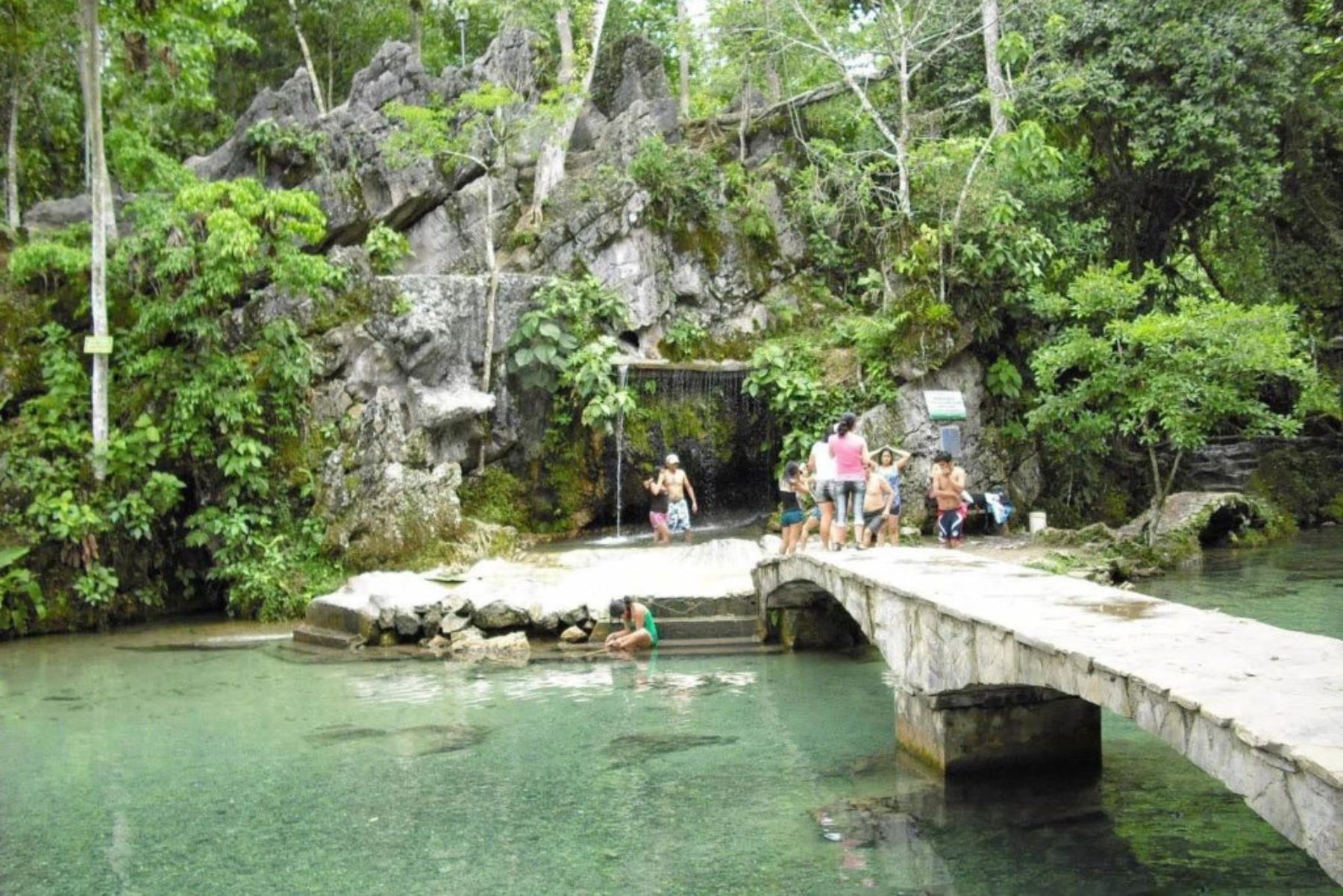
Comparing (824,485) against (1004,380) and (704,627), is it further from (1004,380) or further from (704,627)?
(1004,380)

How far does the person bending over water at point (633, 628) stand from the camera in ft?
46.1

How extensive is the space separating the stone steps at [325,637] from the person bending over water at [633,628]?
123 inches

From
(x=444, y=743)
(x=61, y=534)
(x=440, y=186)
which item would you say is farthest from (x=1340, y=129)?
(x=61, y=534)

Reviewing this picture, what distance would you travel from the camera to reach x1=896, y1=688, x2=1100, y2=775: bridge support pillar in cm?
839

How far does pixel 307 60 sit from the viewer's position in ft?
90.9

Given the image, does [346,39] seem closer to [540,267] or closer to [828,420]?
[540,267]

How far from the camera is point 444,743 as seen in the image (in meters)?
10.1

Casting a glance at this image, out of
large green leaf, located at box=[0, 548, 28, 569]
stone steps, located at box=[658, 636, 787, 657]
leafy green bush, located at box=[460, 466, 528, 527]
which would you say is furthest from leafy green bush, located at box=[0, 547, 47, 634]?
stone steps, located at box=[658, 636, 787, 657]

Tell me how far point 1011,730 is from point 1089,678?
2.52 m

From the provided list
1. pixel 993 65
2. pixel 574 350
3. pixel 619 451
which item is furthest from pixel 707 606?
pixel 993 65

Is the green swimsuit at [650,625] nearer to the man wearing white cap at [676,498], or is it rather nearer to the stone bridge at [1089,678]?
the stone bridge at [1089,678]

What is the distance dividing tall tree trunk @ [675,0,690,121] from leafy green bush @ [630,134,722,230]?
9.75ft

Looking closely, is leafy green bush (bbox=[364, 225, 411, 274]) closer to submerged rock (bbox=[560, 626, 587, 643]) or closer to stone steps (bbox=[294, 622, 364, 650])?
stone steps (bbox=[294, 622, 364, 650])

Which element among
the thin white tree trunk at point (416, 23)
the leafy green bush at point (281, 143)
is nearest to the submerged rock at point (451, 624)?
the leafy green bush at point (281, 143)
